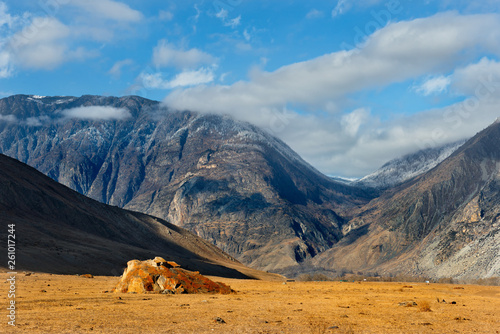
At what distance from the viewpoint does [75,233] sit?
4756 inches

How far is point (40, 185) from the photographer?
14650 centimetres

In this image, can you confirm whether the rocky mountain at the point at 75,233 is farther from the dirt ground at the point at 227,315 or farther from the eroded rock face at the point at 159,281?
the dirt ground at the point at 227,315

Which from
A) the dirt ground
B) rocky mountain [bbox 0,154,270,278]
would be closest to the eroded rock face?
the dirt ground

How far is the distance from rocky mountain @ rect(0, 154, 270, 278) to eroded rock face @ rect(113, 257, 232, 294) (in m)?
36.8

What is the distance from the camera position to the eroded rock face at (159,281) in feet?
129

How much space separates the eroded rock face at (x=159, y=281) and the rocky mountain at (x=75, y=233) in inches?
1448

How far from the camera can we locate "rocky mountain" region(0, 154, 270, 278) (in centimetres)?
8581

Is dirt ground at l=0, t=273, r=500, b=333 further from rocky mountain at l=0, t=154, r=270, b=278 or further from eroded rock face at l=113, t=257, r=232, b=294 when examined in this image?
rocky mountain at l=0, t=154, r=270, b=278

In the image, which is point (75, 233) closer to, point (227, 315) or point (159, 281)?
point (159, 281)

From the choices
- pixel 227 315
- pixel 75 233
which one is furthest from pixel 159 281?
pixel 75 233

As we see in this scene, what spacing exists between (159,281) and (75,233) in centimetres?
8985

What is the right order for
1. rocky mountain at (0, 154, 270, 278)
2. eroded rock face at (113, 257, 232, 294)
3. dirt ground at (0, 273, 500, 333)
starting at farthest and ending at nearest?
rocky mountain at (0, 154, 270, 278), eroded rock face at (113, 257, 232, 294), dirt ground at (0, 273, 500, 333)

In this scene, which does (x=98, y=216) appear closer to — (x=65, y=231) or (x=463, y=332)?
(x=65, y=231)

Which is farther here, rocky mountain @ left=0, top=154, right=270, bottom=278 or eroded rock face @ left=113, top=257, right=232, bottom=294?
rocky mountain @ left=0, top=154, right=270, bottom=278
